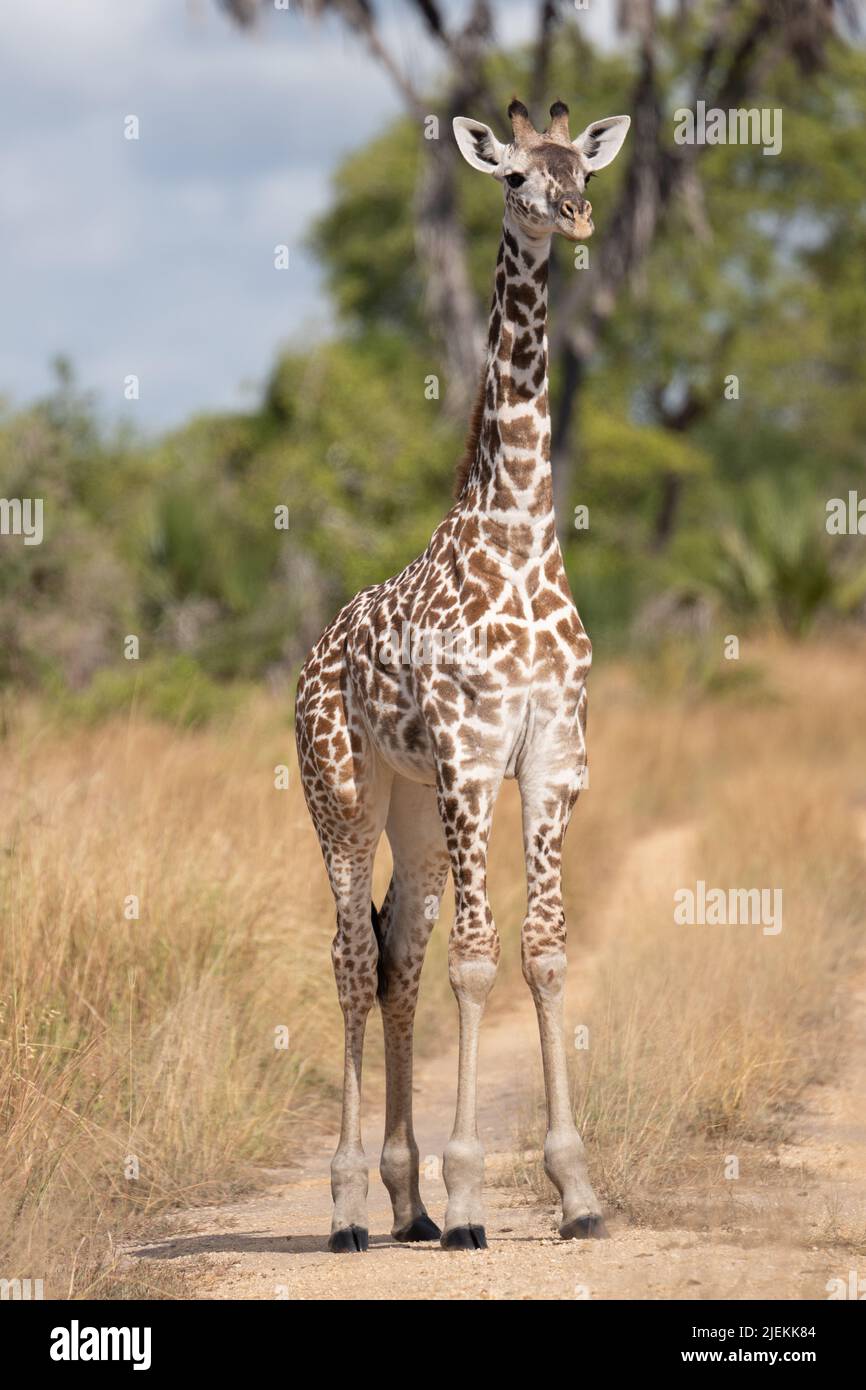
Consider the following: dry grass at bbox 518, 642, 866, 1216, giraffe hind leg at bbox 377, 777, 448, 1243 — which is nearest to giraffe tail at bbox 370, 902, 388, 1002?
giraffe hind leg at bbox 377, 777, 448, 1243

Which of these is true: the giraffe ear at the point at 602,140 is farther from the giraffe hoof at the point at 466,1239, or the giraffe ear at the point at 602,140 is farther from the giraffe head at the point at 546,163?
the giraffe hoof at the point at 466,1239

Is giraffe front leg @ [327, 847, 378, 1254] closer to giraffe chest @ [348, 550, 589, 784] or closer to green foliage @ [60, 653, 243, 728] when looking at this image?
giraffe chest @ [348, 550, 589, 784]

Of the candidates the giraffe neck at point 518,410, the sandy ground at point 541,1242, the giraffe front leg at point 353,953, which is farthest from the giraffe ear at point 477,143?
the sandy ground at point 541,1242

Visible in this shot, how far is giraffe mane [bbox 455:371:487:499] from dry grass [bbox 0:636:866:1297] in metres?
2.16

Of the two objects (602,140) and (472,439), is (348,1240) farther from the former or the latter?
(602,140)

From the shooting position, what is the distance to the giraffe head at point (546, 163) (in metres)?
5.03

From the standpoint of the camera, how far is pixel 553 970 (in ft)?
16.9

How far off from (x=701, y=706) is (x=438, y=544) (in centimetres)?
1079

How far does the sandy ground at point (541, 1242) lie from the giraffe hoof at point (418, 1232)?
0.20ft

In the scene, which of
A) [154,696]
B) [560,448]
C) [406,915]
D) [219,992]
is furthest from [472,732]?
[560,448]

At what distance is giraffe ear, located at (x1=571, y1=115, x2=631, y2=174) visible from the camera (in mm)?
5523

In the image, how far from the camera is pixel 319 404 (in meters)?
21.2

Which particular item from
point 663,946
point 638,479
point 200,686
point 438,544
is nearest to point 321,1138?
point 663,946

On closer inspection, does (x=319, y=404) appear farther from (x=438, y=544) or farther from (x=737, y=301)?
(x=438, y=544)
